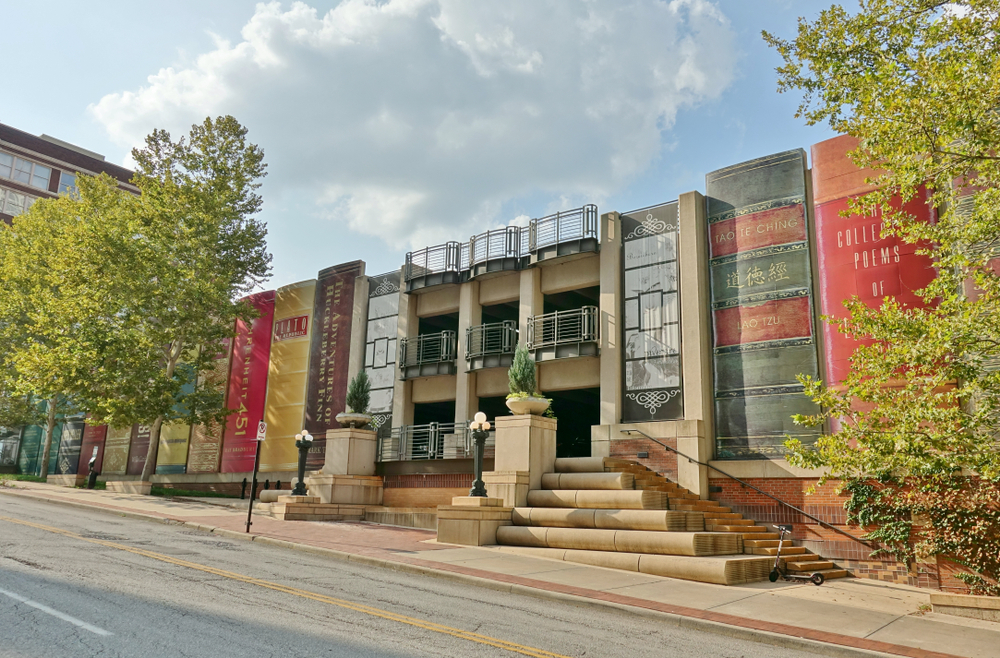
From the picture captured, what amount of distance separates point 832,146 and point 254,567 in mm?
17179

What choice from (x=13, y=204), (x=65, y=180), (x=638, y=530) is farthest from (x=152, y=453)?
(x=65, y=180)

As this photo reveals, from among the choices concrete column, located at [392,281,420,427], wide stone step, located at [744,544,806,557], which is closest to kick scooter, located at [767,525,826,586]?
wide stone step, located at [744,544,806,557]

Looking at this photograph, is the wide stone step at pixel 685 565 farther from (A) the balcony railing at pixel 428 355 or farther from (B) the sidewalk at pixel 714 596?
(A) the balcony railing at pixel 428 355

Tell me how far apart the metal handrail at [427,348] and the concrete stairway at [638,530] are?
8.65m

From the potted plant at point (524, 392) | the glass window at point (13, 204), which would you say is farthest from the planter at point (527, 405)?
the glass window at point (13, 204)

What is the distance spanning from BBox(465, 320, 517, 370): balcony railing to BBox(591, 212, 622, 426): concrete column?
3801 mm

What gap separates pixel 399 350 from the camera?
2709 cm

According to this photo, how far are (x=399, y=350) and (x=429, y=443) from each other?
14.8 feet

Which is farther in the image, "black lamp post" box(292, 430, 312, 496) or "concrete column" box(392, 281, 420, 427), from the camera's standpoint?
"concrete column" box(392, 281, 420, 427)

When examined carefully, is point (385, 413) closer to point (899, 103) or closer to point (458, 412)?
point (458, 412)

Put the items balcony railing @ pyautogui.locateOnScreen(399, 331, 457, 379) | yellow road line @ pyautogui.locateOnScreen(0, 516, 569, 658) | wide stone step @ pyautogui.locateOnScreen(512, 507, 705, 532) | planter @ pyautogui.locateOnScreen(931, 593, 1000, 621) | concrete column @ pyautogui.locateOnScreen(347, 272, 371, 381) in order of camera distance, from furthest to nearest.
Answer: concrete column @ pyautogui.locateOnScreen(347, 272, 371, 381) < balcony railing @ pyautogui.locateOnScreen(399, 331, 457, 379) < wide stone step @ pyautogui.locateOnScreen(512, 507, 705, 532) < planter @ pyautogui.locateOnScreen(931, 593, 1000, 621) < yellow road line @ pyautogui.locateOnScreen(0, 516, 569, 658)

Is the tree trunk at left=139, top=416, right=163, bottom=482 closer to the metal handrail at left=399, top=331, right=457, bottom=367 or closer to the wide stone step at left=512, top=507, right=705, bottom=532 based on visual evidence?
the metal handrail at left=399, top=331, right=457, bottom=367

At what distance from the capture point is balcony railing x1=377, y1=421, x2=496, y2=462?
23844mm

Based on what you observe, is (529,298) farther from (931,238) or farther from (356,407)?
(931,238)
